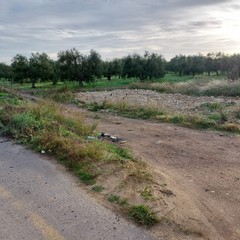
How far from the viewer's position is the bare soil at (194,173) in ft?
15.6

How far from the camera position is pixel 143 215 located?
189 inches

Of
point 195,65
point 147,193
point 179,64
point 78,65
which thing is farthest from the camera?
point 179,64

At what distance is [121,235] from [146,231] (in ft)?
1.12

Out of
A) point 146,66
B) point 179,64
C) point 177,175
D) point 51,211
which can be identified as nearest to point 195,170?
point 177,175

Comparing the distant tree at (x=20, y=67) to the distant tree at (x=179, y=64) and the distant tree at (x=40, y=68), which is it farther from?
the distant tree at (x=179, y=64)

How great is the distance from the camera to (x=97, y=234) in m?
4.37

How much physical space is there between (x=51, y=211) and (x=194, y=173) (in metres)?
3.43

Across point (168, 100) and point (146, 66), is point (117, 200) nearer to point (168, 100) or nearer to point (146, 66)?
point (168, 100)

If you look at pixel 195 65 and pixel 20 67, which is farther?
pixel 195 65

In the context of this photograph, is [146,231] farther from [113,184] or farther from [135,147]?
[135,147]

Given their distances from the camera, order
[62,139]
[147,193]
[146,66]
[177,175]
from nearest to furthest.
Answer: [147,193] → [177,175] → [62,139] → [146,66]

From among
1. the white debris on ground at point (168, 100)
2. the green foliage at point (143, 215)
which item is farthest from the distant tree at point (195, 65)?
the green foliage at point (143, 215)

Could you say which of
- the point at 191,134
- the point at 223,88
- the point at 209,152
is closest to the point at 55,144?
the point at 209,152

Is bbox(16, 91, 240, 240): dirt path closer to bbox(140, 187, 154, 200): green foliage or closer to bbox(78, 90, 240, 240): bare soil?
bbox(78, 90, 240, 240): bare soil
